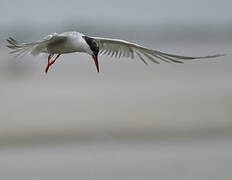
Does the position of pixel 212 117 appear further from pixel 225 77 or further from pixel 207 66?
pixel 207 66

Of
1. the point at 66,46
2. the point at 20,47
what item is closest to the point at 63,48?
the point at 66,46

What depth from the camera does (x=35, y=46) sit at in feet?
15.6

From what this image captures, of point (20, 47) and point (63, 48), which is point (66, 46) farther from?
point (20, 47)

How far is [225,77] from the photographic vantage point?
15.6m

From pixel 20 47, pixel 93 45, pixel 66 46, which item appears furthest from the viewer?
pixel 93 45

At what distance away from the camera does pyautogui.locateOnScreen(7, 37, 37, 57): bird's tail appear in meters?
4.56

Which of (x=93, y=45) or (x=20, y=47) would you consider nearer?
(x=20, y=47)

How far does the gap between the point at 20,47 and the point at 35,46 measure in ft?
0.37

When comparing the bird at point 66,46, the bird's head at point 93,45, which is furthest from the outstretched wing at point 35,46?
the bird's head at point 93,45

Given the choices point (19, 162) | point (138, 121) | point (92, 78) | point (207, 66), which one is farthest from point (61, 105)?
point (207, 66)

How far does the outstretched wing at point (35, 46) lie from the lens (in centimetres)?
460

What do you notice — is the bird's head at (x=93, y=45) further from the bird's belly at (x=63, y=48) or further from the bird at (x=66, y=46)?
the bird's belly at (x=63, y=48)

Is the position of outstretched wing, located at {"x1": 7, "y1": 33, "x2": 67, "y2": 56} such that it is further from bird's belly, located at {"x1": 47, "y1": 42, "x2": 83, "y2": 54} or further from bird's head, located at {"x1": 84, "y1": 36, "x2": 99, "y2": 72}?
bird's head, located at {"x1": 84, "y1": 36, "x2": 99, "y2": 72}

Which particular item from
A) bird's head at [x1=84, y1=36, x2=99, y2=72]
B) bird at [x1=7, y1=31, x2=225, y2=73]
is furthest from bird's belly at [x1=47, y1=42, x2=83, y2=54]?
bird's head at [x1=84, y1=36, x2=99, y2=72]
